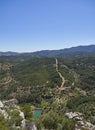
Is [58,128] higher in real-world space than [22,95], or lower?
higher

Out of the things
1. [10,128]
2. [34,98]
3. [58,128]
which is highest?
[10,128]

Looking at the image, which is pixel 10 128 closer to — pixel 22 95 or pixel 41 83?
pixel 22 95

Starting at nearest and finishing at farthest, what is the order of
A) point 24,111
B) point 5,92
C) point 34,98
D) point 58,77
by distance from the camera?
point 24,111, point 34,98, point 5,92, point 58,77

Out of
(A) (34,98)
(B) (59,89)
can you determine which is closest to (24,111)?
(A) (34,98)

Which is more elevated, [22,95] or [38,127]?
[38,127]

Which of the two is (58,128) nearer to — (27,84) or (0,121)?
(0,121)

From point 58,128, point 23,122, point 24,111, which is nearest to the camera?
point 23,122

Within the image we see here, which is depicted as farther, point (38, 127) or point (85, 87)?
point (85, 87)

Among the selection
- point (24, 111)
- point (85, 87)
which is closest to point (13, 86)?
point (85, 87)

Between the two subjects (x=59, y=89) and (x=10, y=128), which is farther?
(x=59, y=89)
